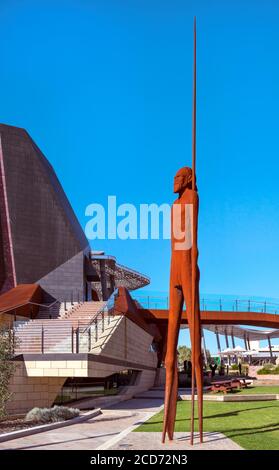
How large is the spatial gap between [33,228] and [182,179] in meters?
30.4

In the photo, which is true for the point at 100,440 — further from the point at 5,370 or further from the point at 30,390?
the point at 30,390

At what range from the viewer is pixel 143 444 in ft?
38.5

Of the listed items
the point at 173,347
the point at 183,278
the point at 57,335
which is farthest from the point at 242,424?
the point at 57,335

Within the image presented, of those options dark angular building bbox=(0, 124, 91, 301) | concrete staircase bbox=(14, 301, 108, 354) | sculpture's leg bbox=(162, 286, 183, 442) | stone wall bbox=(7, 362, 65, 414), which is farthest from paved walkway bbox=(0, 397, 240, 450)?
dark angular building bbox=(0, 124, 91, 301)

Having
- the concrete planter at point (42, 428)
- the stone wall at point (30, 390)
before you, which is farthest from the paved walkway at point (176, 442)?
the stone wall at point (30, 390)

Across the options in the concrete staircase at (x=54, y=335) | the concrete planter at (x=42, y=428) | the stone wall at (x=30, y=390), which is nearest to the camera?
the concrete planter at (x=42, y=428)

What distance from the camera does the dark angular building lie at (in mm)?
41000

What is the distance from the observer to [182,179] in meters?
13.1

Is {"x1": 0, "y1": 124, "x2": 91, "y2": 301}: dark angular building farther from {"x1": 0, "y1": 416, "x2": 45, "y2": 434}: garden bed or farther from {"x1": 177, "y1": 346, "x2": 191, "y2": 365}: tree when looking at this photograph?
{"x1": 177, "y1": 346, "x2": 191, "y2": 365}: tree

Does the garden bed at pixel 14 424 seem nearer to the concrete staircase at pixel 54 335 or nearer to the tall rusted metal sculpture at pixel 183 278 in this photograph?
the concrete staircase at pixel 54 335

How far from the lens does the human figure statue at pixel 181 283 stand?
1213cm

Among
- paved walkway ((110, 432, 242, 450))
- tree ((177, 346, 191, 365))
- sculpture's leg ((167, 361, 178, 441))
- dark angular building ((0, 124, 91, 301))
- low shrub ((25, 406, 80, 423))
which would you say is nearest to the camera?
paved walkway ((110, 432, 242, 450))
